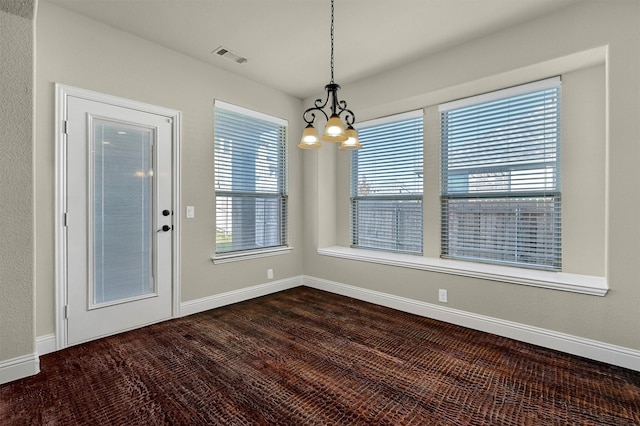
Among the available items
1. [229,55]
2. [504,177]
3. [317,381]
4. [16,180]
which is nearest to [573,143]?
[504,177]

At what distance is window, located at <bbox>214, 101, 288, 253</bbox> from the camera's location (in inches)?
150

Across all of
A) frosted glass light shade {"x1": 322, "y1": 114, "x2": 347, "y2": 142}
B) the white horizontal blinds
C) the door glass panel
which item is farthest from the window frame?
the white horizontal blinds

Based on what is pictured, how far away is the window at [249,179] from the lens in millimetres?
3815

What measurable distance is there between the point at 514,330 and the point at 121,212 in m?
3.82

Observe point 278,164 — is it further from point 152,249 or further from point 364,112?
point 152,249

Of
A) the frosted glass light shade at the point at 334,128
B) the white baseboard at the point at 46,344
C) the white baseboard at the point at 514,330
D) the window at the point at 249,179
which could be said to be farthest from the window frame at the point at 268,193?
the frosted glass light shade at the point at 334,128

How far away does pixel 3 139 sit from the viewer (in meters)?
2.15

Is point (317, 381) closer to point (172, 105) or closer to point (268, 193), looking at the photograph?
point (268, 193)

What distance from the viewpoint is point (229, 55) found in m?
3.42

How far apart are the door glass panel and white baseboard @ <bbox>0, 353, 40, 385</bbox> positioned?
2.13 feet

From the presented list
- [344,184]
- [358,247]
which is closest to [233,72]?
[344,184]

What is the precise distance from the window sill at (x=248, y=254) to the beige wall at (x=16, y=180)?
5.59ft

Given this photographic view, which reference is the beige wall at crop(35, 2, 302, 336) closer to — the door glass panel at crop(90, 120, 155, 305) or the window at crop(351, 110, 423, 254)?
the door glass panel at crop(90, 120, 155, 305)

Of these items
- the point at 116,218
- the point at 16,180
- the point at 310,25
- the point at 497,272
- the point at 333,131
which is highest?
the point at 310,25
